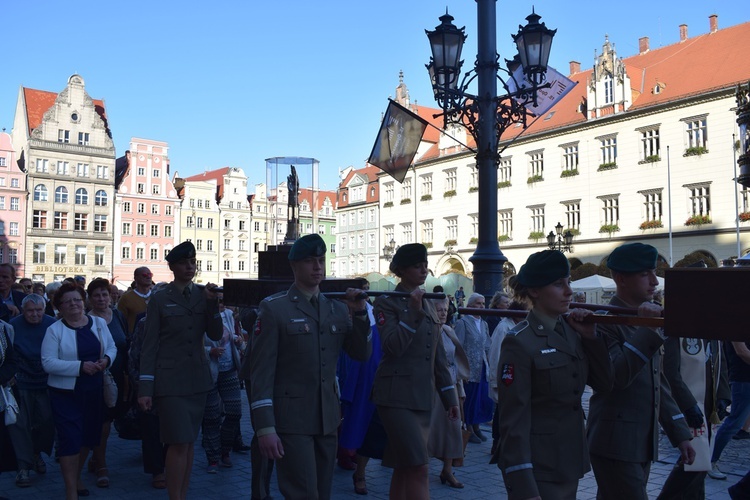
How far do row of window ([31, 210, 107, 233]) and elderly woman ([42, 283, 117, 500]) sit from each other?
64.6m

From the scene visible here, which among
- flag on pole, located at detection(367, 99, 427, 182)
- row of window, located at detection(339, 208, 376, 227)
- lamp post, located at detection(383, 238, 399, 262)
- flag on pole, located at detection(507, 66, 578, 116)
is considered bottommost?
flag on pole, located at detection(367, 99, 427, 182)

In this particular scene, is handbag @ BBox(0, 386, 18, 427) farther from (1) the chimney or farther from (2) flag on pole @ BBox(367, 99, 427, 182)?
(1) the chimney

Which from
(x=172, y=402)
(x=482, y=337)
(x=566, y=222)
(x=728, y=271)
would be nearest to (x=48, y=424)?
(x=172, y=402)

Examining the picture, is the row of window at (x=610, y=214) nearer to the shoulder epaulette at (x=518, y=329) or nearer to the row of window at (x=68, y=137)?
the row of window at (x=68, y=137)

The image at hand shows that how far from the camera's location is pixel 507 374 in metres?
Result: 3.67

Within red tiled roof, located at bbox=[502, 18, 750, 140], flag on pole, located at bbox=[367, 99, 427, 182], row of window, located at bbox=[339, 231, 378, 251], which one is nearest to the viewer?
flag on pole, located at bbox=[367, 99, 427, 182]

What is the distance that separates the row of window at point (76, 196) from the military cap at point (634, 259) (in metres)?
69.2

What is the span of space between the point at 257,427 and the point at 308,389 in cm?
45

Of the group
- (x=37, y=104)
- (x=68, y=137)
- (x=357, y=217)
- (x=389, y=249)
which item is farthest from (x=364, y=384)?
(x=37, y=104)

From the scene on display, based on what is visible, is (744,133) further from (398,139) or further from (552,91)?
(552,91)

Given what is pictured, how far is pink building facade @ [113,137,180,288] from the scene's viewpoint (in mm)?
69812

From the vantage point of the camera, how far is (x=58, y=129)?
221 ft

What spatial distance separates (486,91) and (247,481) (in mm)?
6131

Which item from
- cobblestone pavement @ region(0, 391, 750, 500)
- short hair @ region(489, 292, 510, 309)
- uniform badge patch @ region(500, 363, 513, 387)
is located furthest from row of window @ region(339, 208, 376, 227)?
uniform badge patch @ region(500, 363, 513, 387)
